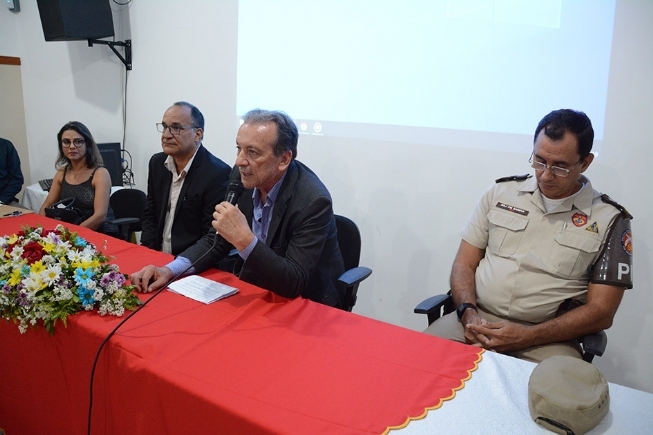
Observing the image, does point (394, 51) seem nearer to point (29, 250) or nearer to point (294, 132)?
point (294, 132)

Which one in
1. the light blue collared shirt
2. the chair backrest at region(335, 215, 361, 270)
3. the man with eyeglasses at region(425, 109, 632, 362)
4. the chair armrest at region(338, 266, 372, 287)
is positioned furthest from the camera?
the chair backrest at region(335, 215, 361, 270)

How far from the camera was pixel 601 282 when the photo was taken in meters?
1.78

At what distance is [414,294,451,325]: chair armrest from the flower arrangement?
1081mm

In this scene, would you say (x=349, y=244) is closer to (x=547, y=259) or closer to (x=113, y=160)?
(x=547, y=259)

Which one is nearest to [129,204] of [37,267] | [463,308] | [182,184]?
[182,184]

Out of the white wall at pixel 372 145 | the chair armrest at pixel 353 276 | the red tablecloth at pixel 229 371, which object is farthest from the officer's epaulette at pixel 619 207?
the chair armrest at pixel 353 276

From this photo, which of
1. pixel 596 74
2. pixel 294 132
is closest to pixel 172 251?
pixel 294 132

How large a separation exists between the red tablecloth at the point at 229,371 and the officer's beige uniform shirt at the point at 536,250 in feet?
2.01

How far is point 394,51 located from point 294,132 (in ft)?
4.17

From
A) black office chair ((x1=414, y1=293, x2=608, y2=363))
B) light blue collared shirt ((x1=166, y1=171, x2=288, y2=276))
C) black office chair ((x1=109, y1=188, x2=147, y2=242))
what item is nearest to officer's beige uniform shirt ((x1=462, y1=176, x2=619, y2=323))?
black office chair ((x1=414, y1=293, x2=608, y2=363))

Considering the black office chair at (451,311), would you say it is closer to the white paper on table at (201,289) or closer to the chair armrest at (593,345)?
the chair armrest at (593,345)

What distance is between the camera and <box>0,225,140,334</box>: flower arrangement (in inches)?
59.4

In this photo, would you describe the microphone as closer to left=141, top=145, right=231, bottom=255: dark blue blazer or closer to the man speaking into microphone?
the man speaking into microphone

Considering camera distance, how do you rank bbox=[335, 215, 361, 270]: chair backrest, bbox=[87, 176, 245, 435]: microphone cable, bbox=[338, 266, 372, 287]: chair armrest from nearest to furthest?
bbox=[87, 176, 245, 435]: microphone cable → bbox=[338, 266, 372, 287]: chair armrest → bbox=[335, 215, 361, 270]: chair backrest
